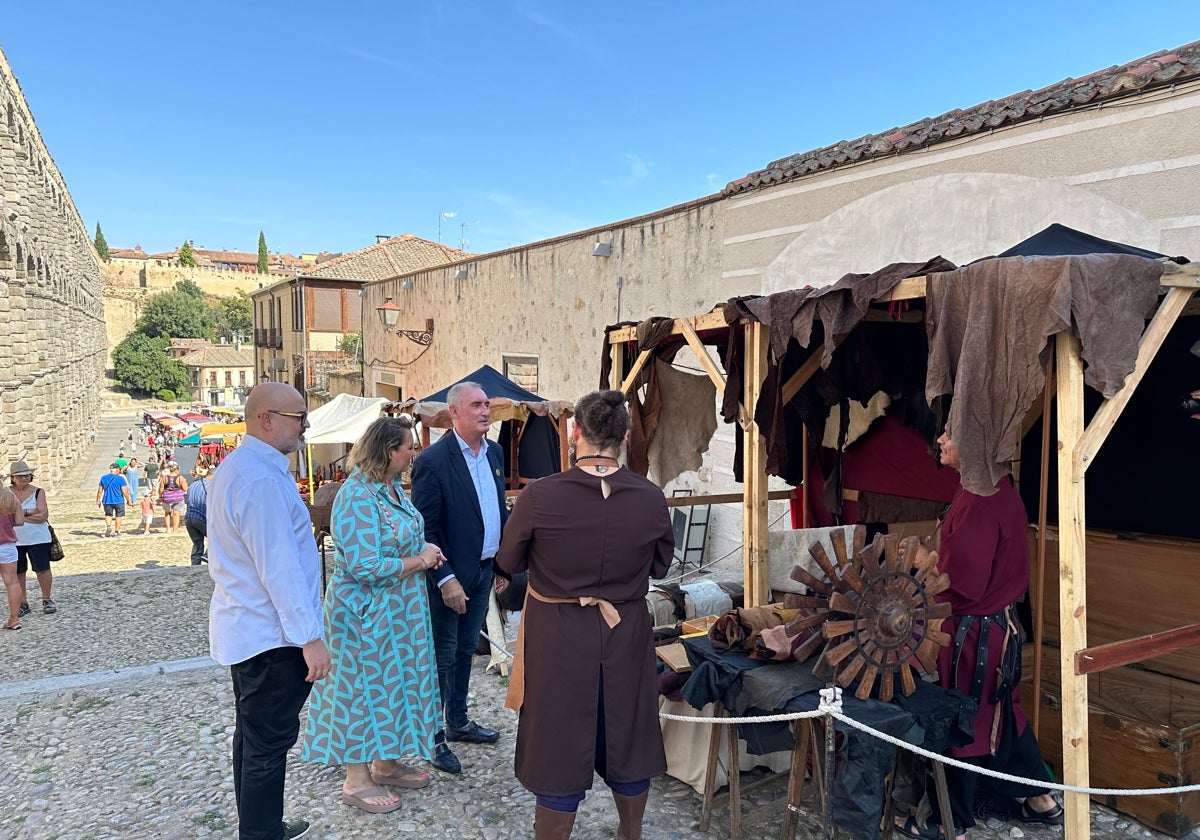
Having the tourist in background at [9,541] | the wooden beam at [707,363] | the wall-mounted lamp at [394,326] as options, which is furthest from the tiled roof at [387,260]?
the wooden beam at [707,363]

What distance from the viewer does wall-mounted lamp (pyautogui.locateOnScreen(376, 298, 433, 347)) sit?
1769cm

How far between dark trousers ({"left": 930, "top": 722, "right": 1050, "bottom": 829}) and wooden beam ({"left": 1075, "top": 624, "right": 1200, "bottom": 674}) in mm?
590

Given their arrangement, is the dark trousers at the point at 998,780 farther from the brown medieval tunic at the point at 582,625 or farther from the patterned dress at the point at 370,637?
the patterned dress at the point at 370,637

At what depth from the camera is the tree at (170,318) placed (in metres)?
67.6

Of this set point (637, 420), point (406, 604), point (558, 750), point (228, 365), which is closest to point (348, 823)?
point (406, 604)

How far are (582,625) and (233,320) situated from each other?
90.7m

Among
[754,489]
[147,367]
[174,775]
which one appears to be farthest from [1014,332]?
[147,367]

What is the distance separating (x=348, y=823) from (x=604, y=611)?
178 cm

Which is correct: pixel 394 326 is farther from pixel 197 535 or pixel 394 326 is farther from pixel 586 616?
pixel 586 616

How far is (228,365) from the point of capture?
67750mm

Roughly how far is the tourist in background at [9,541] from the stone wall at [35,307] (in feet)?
43.6

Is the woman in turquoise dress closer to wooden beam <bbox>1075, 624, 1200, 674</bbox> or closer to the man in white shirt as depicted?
the man in white shirt

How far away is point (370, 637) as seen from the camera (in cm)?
332

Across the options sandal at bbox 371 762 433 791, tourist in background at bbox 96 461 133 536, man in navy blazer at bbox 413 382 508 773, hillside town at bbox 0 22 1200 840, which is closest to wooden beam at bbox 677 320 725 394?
hillside town at bbox 0 22 1200 840
